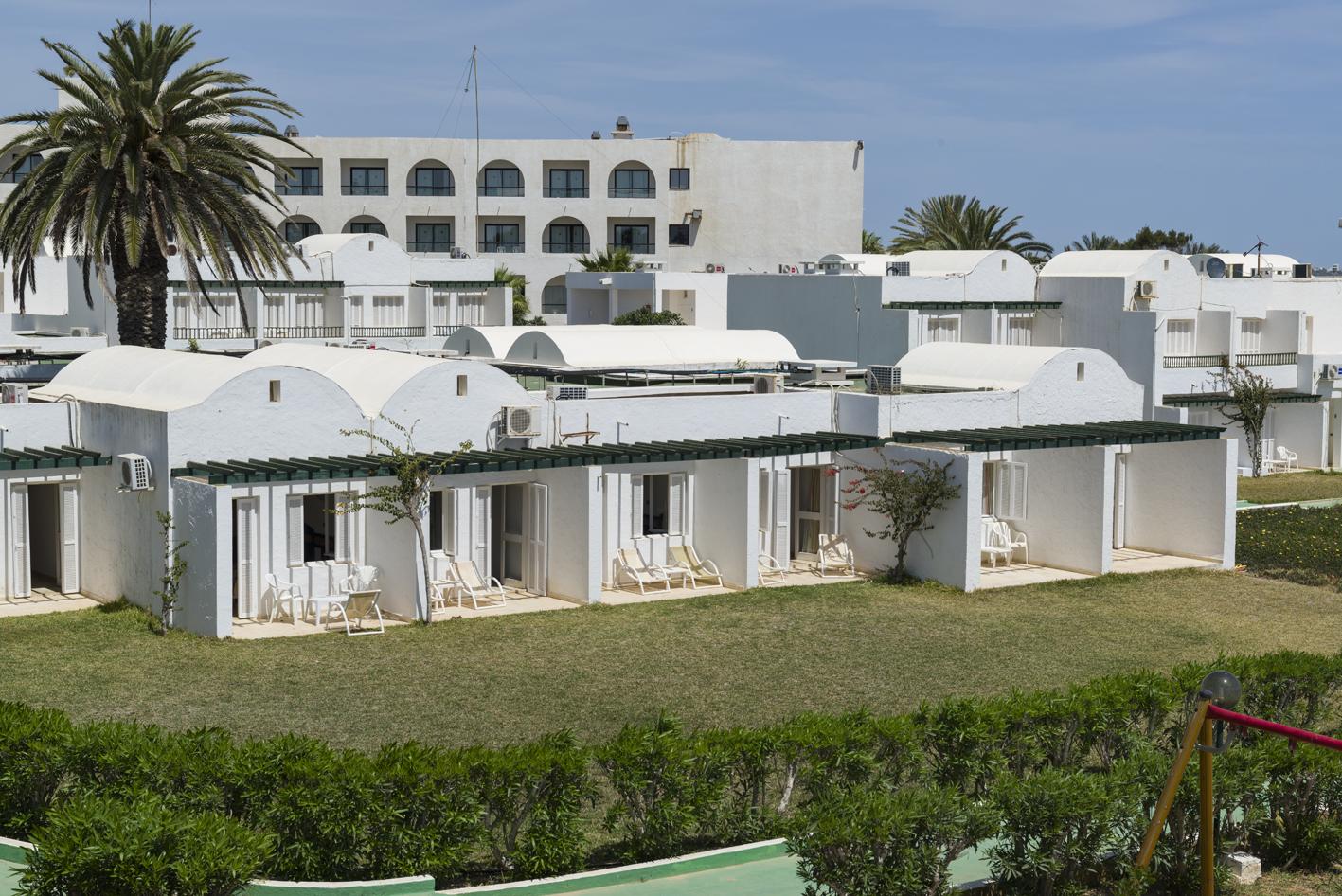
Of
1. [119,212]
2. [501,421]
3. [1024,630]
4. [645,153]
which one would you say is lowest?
[1024,630]

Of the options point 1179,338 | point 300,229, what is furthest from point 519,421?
point 300,229

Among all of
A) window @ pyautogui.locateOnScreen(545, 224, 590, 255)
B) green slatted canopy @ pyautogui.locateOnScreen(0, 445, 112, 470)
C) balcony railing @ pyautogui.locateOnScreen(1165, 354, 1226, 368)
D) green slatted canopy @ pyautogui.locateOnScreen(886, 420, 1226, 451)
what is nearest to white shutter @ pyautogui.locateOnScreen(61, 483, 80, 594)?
green slatted canopy @ pyautogui.locateOnScreen(0, 445, 112, 470)

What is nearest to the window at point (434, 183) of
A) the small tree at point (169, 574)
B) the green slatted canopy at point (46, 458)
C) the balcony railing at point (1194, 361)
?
the balcony railing at point (1194, 361)

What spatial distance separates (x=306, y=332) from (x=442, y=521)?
2386cm

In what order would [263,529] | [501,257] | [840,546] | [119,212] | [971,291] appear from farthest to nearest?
[501,257]
[971,291]
[119,212]
[840,546]
[263,529]

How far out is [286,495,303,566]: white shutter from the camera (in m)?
22.3

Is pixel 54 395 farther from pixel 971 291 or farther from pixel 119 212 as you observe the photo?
pixel 971 291

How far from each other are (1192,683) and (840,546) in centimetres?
1246

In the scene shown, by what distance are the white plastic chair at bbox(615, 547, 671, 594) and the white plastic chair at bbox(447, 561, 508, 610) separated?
1.89m

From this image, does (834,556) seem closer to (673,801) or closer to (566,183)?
(673,801)

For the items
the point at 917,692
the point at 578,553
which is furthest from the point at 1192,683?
the point at 578,553

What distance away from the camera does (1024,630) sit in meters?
22.4

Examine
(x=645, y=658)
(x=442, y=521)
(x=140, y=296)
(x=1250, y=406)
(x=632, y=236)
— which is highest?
(x=632, y=236)

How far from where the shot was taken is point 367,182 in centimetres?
7450
